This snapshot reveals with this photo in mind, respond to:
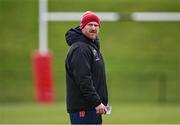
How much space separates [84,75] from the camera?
8.15m

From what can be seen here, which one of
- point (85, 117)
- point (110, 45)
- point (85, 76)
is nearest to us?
point (85, 76)

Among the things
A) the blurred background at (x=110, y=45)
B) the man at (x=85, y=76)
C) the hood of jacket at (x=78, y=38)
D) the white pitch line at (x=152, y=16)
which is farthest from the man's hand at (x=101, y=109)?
the blurred background at (x=110, y=45)

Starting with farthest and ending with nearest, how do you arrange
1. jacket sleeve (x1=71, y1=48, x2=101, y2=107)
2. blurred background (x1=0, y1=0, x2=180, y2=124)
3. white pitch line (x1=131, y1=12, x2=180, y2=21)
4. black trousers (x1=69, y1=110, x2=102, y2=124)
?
blurred background (x1=0, y1=0, x2=180, y2=124) < white pitch line (x1=131, y1=12, x2=180, y2=21) < black trousers (x1=69, y1=110, x2=102, y2=124) < jacket sleeve (x1=71, y1=48, x2=101, y2=107)

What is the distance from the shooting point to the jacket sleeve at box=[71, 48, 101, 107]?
8148 mm

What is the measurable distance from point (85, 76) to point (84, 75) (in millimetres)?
12

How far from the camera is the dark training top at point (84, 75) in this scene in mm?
8156

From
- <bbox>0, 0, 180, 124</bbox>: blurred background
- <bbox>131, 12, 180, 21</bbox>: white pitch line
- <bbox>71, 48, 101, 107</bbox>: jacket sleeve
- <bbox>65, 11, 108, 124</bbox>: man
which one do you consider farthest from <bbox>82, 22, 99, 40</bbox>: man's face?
<bbox>0, 0, 180, 124</bbox>: blurred background

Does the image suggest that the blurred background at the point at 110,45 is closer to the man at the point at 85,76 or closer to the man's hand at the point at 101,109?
the man at the point at 85,76

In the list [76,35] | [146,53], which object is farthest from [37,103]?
[76,35]

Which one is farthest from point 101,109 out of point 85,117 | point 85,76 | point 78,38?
point 78,38

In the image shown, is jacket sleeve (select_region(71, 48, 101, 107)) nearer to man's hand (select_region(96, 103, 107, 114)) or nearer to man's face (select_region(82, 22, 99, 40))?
man's hand (select_region(96, 103, 107, 114))

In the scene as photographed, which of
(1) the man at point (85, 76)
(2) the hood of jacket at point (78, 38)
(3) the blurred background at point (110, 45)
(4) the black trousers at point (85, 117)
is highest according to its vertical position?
(3) the blurred background at point (110, 45)

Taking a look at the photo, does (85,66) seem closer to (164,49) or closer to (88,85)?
(88,85)

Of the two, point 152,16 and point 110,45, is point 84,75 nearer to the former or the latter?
point 152,16
